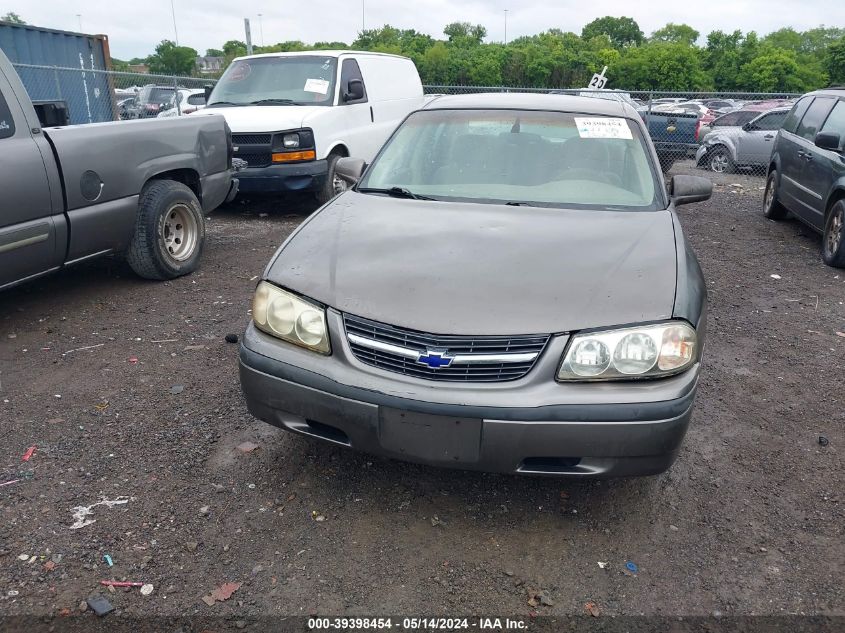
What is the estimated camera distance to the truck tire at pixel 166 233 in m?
5.65

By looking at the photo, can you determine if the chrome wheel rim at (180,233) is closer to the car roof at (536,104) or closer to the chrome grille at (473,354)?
the car roof at (536,104)

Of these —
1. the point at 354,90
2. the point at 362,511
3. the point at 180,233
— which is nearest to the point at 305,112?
the point at 354,90

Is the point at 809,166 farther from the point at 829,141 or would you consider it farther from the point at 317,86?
the point at 317,86

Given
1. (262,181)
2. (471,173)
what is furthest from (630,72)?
(471,173)

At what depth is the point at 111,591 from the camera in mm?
2492

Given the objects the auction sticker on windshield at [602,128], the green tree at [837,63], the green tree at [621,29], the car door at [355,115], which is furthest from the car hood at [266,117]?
the green tree at [621,29]

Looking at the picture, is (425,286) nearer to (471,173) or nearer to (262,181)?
(471,173)

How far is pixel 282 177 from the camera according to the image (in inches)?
329

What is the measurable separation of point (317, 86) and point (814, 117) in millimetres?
6016

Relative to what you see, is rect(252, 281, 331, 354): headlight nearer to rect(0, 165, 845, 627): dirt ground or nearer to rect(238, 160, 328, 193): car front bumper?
rect(0, 165, 845, 627): dirt ground

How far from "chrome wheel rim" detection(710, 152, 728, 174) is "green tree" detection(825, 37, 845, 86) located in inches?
1932

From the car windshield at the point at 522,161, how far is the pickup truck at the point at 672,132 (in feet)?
35.8

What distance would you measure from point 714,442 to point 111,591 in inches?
114

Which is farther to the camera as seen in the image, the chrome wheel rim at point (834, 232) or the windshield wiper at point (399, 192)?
the chrome wheel rim at point (834, 232)
